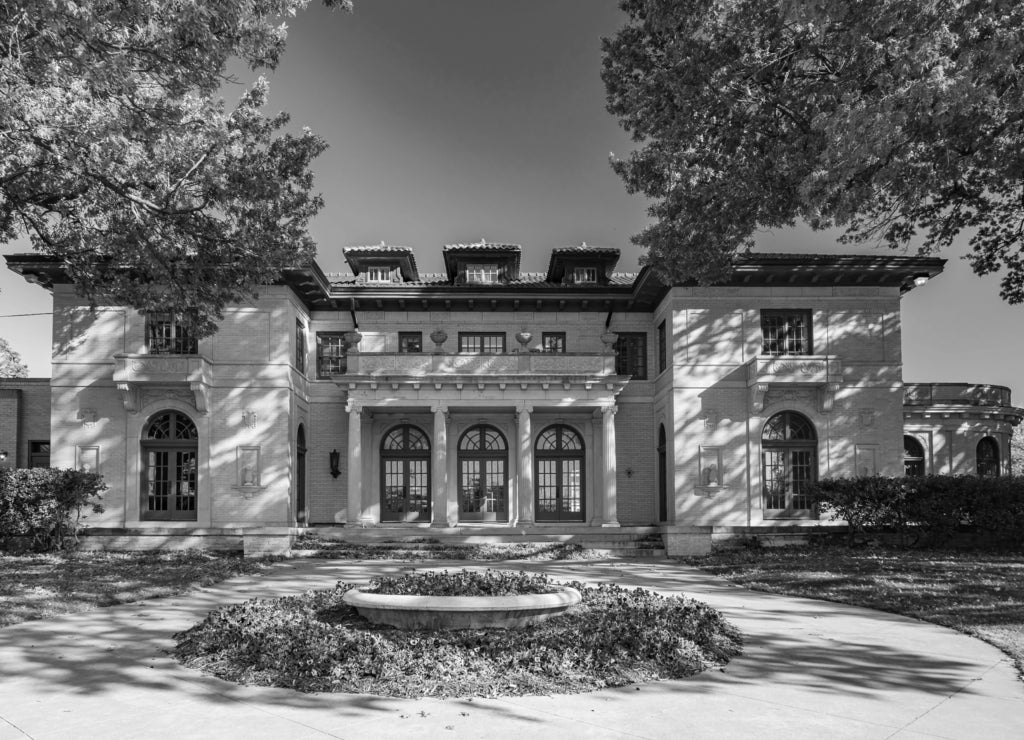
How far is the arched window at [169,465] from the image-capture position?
26.4 metres

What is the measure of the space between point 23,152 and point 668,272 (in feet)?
→ 39.8

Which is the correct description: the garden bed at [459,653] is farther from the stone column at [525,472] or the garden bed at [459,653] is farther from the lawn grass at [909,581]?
the stone column at [525,472]

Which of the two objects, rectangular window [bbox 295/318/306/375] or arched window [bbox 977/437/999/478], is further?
arched window [bbox 977/437/999/478]

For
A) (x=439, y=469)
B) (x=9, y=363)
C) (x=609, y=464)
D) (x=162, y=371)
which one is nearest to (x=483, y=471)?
(x=439, y=469)

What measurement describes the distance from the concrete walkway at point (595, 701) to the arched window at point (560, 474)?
1885 centimetres

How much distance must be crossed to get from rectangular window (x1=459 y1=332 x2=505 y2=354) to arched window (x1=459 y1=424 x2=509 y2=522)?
2.79 metres

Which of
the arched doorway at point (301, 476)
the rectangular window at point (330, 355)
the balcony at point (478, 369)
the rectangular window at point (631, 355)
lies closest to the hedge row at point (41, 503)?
the arched doorway at point (301, 476)

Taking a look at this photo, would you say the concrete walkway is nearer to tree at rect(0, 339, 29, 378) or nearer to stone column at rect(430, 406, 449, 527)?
stone column at rect(430, 406, 449, 527)

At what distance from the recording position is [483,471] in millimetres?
29406

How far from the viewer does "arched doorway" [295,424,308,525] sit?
27750mm

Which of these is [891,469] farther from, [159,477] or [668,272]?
[159,477]

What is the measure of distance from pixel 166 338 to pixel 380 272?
7730mm

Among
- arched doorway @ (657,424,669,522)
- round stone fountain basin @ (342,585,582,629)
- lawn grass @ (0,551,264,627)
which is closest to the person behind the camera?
round stone fountain basin @ (342,585,582,629)

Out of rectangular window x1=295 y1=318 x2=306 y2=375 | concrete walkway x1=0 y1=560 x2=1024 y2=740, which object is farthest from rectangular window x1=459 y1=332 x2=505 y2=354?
concrete walkway x1=0 y1=560 x2=1024 y2=740
